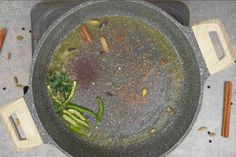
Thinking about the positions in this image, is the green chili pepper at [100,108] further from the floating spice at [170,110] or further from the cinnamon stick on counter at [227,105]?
the cinnamon stick on counter at [227,105]

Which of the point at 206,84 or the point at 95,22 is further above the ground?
the point at 95,22

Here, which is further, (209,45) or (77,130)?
(77,130)

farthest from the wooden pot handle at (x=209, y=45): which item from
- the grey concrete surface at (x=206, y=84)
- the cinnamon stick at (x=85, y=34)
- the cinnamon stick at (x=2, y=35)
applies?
the cinnamon stick at (x=2, y=35)

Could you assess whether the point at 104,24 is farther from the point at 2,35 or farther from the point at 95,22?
the point at 2,35

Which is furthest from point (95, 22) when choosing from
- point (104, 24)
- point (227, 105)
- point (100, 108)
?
point (227, 105)

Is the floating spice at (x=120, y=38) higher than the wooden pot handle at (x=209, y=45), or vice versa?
the floating spice at (x=120, y=38)

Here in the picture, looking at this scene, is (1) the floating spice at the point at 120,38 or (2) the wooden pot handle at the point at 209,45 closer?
(2) the wooden pot handle at the point at 209,45
